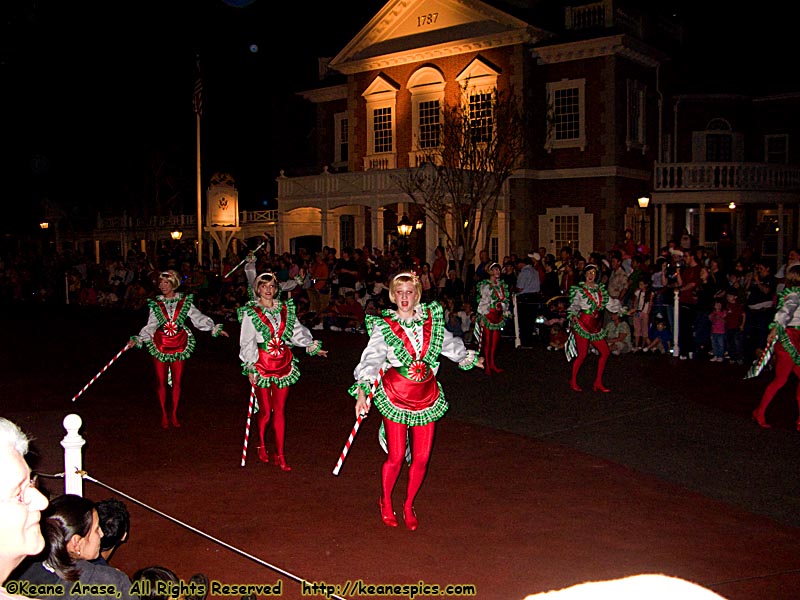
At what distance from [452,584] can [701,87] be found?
26.8 m

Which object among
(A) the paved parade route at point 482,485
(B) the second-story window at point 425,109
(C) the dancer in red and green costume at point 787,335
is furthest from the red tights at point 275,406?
(B) the second-story window at point 425,109

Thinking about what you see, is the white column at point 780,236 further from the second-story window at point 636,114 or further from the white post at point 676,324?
the white post at point 676,324

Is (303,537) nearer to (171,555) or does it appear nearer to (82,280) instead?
(171,555)

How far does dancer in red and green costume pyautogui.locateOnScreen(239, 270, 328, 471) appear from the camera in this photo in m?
8.30

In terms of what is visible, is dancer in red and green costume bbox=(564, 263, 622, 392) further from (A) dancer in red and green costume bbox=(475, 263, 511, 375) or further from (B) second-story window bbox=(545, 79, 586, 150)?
(B) second-story window bbox=(545, 79, 586, 150)

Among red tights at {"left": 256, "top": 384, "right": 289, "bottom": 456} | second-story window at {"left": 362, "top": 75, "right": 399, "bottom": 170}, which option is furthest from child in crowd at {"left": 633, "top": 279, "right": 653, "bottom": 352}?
second-story window at {"left": 362, "top": 75, "right": 399, "bottom": 170}

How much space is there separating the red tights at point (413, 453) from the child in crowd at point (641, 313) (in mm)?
9979

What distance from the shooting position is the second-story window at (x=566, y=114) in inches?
1037

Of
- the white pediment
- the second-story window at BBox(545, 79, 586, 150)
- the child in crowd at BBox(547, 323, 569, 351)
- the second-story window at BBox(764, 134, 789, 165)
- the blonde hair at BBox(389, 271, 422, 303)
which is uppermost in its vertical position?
the white pediment

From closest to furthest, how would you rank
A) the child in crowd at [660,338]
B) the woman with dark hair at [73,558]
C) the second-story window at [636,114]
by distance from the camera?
the woman with dark hair at [73,558]
the child in crowd at [660,338]
the second-story window at [636,114]

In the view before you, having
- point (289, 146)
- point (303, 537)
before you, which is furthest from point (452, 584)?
point (289, 146)

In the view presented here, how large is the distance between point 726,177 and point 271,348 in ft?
72.7

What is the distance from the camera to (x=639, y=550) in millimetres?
6055

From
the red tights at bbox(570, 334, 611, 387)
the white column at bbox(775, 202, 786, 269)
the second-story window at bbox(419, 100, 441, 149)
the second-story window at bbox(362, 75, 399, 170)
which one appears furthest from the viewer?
the second-story window at bbox(362, 75, 399, 170)
